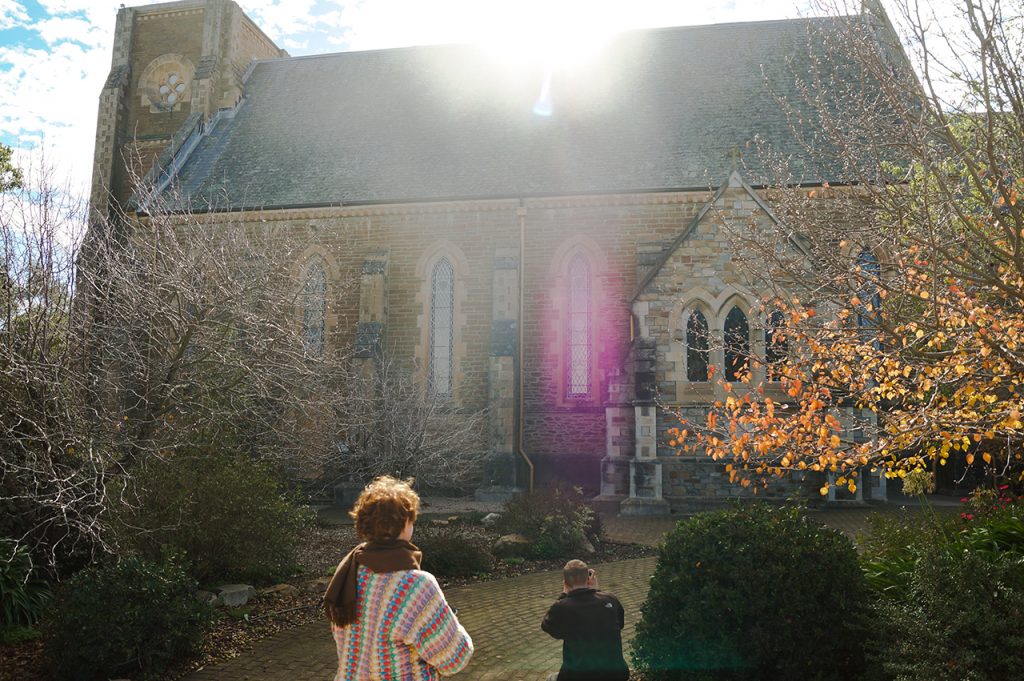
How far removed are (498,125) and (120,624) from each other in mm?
17647

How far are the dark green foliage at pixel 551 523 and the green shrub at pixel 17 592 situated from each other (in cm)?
611

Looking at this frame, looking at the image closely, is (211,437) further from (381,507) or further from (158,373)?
(381,507)

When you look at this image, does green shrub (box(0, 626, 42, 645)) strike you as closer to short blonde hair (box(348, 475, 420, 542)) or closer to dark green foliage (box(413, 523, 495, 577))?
dark green foliage (box(413, 523, 495, 577))

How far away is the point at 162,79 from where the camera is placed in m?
24.4

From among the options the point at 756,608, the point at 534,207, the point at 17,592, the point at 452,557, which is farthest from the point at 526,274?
the point at 756,608

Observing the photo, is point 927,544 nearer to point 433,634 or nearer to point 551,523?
point 433,634

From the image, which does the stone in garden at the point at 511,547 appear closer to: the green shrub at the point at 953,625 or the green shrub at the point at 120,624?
the green shrub at the point at 120,624

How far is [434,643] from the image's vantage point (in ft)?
10.2

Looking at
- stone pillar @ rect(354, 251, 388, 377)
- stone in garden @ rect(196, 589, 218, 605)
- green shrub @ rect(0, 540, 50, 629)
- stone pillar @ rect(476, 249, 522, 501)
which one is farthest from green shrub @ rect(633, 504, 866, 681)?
stone pillar @ rect(354, 251, 388, 377)

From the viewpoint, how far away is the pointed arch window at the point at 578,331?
18.9m

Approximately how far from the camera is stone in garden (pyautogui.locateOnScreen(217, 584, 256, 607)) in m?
8.04

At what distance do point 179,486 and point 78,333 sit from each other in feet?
7.51

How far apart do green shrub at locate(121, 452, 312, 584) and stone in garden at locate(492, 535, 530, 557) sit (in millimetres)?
3271

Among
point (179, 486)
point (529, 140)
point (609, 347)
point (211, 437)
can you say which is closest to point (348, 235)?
point (529, 140)
